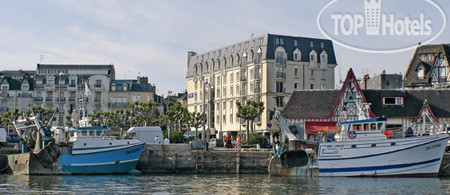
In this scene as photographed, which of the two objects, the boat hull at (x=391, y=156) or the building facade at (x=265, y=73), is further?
the building facade at (x=265, y=73)

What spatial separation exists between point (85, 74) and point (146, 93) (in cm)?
1525

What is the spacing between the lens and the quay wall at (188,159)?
60094mm

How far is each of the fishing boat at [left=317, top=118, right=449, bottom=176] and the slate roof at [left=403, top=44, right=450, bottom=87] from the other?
44.4 m

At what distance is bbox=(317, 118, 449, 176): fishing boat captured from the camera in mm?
53412

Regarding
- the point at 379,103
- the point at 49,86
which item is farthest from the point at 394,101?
the point at 49,86

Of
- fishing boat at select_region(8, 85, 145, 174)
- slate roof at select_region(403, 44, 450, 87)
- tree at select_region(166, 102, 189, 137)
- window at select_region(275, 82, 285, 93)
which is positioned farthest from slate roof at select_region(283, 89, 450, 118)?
slate roof at select_region(403, 44, 450, 87)

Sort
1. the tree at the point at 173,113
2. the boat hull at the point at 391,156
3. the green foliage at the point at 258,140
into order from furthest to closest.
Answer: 1. the tree at the point at 173,113
2. the green foliage at the point at 258,140
3. the boat hull at the point at 391,156

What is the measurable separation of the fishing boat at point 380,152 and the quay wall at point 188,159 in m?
8.18

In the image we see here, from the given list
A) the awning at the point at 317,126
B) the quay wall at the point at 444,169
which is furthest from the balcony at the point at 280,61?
the quay wall at the point at 444,169

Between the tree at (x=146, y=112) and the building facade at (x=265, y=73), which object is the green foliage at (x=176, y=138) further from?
the building facade at (x=265, y=73)

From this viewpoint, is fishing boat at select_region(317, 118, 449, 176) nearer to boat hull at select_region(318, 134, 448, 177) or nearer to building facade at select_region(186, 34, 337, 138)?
boat hull at select_region(318, 134, 448, 177)

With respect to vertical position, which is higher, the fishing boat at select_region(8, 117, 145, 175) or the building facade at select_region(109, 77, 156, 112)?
the building facade at select_region(109, 77, 156, 112)

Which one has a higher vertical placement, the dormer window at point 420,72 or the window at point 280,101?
the dormer window at point 420,72

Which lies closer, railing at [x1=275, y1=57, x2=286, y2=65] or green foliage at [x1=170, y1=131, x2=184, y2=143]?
green foliage at [x1=170, y1=131, x2=184, y2=143]
